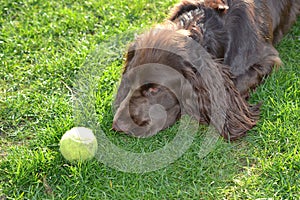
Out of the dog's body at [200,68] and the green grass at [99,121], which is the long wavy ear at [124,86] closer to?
the dog's body at [200,68]

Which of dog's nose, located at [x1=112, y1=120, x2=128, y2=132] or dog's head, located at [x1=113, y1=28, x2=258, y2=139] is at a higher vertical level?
dog's head, located at [x1=113, y1=28, x2=258, y2=139]

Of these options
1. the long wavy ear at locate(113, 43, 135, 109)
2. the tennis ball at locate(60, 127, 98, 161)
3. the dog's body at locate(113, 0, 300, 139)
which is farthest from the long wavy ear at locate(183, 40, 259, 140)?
the tennis ball at locate(60, 127, 98, 161)

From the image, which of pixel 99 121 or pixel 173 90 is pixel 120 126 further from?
pixel 173 90

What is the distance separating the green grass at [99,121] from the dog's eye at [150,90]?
395 mm

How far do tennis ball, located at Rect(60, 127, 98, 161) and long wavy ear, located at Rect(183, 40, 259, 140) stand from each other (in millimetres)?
734

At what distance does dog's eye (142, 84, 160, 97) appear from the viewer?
3.33m

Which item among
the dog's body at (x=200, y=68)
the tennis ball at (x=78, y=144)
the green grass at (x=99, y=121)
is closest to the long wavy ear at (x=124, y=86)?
the dog's body at (x=200, y=68)

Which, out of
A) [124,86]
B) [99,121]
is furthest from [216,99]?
[99,121]

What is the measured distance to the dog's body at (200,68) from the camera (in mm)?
3363

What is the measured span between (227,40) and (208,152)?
0.85m

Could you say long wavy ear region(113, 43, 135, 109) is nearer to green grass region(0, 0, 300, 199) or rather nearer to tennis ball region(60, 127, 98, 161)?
green grass region(0, 0, 300, 199)

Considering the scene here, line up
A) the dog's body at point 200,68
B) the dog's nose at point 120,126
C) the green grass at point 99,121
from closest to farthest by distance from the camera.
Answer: the green grass at point 99,121 → the dog's body at point 200,68 → the dog's nose at point 120,126

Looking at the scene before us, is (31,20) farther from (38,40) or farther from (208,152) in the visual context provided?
(208,152)

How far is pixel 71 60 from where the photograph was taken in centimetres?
431
